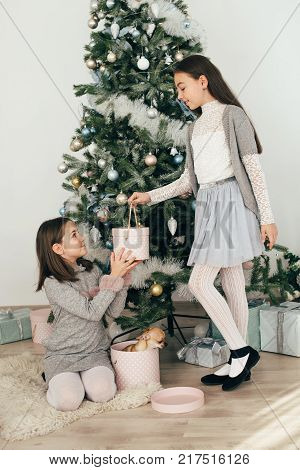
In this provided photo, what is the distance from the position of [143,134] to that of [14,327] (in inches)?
51.4

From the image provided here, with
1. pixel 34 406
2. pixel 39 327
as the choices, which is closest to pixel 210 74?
pixel 34 406

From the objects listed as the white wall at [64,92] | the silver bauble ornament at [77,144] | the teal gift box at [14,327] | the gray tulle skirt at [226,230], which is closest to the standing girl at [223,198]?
the gray tulle skirt at [226,230]

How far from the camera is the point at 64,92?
372cm

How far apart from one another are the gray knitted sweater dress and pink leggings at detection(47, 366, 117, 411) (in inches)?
1.5

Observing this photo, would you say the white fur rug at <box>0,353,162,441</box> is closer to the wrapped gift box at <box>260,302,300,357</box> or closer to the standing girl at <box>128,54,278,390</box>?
the standing girl at <box>128,54,278,390</box>

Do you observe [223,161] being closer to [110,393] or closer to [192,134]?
[192,134]

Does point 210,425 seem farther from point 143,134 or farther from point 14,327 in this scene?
point 14,327

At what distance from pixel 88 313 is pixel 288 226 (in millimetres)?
1986

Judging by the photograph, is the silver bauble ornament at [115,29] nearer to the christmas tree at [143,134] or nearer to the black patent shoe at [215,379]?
the christmas tree at [143,134]

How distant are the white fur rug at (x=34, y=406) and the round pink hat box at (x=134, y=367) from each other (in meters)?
0.04

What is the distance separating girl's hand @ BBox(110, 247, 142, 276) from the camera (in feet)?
7.11

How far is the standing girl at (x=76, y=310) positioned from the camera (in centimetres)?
208
